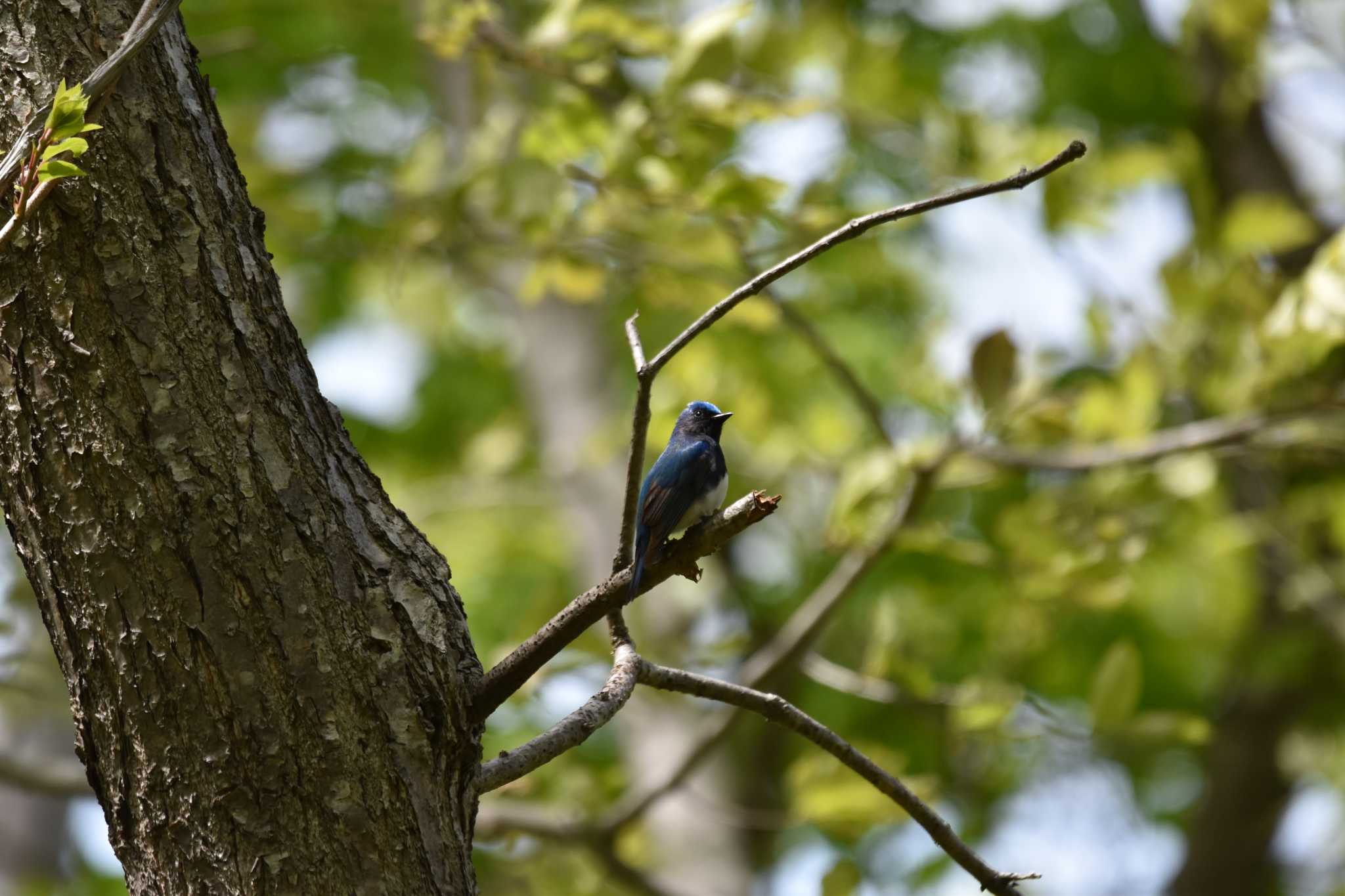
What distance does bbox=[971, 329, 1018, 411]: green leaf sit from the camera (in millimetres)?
3641

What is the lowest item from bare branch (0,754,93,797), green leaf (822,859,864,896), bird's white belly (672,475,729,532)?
green leaf (822,859,864,896)

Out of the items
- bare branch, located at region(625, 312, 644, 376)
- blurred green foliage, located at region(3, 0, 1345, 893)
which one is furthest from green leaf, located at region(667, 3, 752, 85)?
bare branch, located at region(625, 312, 644, 376)

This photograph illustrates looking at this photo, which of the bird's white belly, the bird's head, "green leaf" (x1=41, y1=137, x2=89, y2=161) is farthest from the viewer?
the bird's head

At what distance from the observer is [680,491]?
8.58ft

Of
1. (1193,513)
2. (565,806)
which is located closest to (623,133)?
(565,806)

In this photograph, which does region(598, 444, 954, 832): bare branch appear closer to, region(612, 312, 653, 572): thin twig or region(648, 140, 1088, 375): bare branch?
region(612, 312, 653, 572): thin twig

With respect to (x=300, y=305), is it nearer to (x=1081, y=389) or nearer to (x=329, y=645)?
(x=1081, y=389)

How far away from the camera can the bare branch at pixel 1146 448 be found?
4176mm

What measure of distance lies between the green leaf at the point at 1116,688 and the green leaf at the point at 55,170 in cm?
309

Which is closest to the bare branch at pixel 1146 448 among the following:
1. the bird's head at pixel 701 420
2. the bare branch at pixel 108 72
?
the bird's head at pixel 701 420

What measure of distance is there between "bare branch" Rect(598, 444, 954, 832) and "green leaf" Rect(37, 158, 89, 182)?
2.65 metres

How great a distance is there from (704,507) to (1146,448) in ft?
7.44

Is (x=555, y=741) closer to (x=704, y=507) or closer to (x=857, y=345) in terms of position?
(x=704, y=507)

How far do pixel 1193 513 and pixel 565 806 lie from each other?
340 cm
